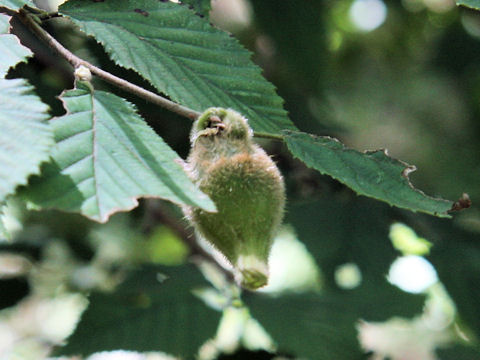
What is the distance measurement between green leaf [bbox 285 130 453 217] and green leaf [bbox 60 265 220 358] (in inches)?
41.1

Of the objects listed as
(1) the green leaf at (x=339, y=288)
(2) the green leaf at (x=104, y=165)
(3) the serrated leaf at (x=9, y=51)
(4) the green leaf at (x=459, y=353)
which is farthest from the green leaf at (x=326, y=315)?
(3) the serrated leaf at (x=9, y=51)

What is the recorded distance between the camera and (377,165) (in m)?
1.22

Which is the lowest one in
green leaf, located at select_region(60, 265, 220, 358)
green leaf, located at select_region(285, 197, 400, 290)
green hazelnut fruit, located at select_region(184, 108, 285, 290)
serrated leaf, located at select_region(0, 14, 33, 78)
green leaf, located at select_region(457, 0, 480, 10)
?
green leaf, located at select_region(60, 265, 220, 358)

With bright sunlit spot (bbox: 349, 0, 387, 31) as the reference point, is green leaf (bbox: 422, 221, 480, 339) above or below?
below

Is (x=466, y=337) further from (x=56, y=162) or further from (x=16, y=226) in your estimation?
(x=16, y=226)

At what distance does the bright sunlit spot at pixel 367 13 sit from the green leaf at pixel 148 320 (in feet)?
4.87

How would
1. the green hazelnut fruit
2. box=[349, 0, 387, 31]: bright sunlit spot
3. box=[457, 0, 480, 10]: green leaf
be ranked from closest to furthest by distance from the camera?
1. the green hazelnut fruit
2. box=[457, 0, 480, 10]: green leaf
3. box=[349, 0, 387, 31]: bright sunlit spot

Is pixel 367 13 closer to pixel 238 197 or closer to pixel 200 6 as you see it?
pixel 200 6

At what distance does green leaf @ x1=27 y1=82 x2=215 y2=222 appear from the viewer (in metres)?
0.95

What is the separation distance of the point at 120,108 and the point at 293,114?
126 cm

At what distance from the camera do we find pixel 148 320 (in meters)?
2.13

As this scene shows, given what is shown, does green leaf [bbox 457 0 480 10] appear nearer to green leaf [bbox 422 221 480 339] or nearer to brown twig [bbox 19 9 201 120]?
brown twig [bbox 19 9 201 120]

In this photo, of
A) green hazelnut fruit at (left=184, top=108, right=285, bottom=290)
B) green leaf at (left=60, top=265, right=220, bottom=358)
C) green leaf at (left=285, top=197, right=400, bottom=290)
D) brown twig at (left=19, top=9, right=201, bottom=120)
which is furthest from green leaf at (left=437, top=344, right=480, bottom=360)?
brown twig at (left=19, top=9, right=201, bottom=120)

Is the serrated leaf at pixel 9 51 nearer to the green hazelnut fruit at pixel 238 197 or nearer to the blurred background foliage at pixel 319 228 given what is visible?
the green hazelnut fruit at pixel 238 197
